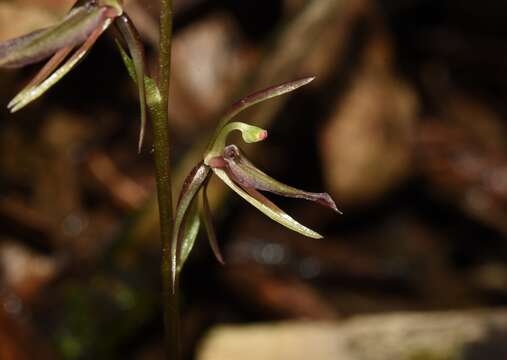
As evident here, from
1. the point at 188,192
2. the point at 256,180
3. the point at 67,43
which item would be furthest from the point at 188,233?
the point at 67,43

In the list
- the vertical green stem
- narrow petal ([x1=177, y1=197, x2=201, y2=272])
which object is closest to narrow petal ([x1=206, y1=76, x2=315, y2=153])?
the vertical green stem

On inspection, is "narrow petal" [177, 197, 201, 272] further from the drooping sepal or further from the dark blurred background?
the dark blurred background

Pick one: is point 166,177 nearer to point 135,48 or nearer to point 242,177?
point 242,177

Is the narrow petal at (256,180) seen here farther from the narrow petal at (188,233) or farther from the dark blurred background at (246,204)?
the dark blurred background at (246,204)

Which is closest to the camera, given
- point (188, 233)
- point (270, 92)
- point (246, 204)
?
point (270, 92)

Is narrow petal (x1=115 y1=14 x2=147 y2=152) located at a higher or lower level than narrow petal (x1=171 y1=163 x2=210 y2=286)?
higher

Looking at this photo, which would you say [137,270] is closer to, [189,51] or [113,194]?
[113,194]

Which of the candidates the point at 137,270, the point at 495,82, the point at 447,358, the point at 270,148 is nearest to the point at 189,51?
the point at 270,148
